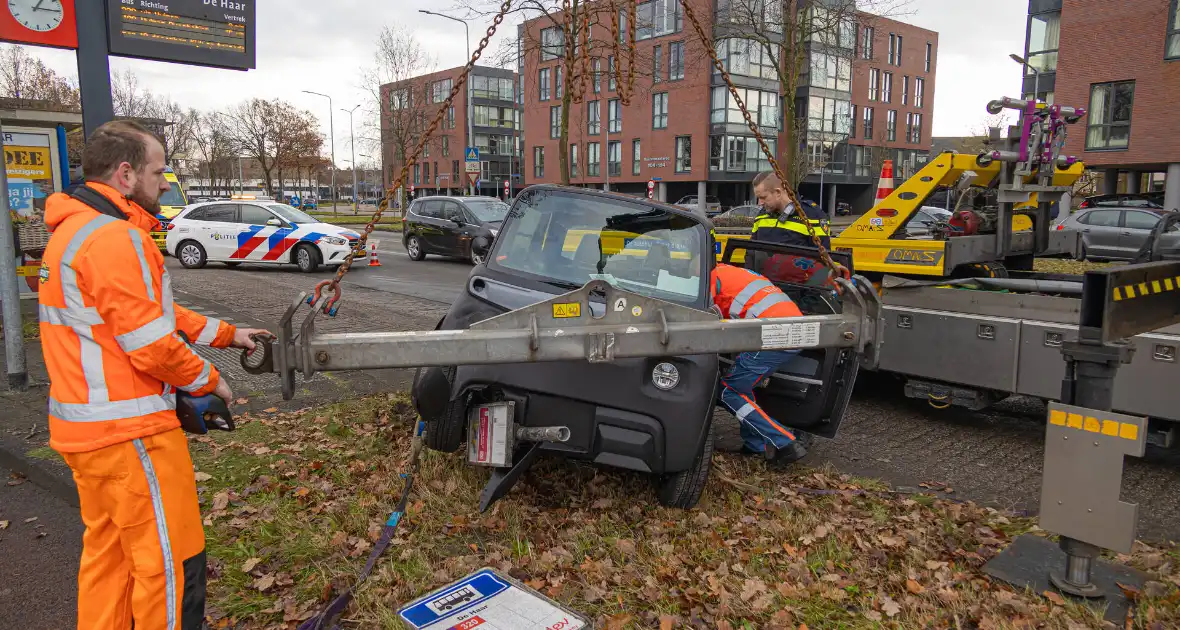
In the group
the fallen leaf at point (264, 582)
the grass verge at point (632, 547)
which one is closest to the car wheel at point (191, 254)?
the grass verge at point (632, 547)

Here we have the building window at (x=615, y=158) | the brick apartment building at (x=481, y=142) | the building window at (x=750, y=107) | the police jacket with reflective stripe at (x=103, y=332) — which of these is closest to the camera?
the police jacket with reflective stripe at (x=103, y=332)

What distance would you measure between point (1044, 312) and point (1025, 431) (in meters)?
1.16

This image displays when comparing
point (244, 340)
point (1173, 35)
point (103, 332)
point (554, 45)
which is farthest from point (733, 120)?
point (103, 332)

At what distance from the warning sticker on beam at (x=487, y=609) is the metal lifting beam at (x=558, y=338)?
101 centimetres

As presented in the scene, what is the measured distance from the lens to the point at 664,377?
12.2 feet

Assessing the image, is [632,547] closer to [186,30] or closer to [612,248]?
[612,248]

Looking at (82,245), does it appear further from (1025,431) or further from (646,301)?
(1025,431)

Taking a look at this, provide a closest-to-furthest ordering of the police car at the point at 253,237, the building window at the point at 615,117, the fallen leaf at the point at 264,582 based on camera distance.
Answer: the fallen leaf at the point at 264,582, the police car at the point at 253,237, the building window at the point at 615,117

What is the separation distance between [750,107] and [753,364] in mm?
44558

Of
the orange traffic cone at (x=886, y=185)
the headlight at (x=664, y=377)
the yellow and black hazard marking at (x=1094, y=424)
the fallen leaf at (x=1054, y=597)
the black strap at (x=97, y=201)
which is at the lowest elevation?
the fallen leaf at (x=1054, y=597)

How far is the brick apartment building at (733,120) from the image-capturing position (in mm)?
46500

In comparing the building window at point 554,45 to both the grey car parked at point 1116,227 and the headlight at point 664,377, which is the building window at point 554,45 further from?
the grey car parked at point 1116,227

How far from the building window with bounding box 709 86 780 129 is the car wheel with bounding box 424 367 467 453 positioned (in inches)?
1790

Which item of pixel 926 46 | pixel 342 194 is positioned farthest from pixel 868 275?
pixel 342 194
